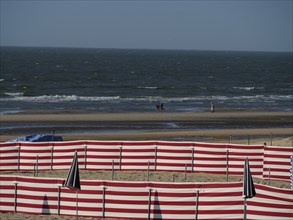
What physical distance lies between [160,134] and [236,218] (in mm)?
25842

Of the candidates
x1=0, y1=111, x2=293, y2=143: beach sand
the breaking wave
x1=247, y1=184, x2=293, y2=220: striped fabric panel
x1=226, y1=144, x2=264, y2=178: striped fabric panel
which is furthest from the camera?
the breaking wave

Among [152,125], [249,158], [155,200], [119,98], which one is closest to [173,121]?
[152,125]

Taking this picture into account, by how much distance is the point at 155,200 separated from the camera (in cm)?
2055

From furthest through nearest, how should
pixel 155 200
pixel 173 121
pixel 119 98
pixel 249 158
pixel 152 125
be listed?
pixel 119 98
pixel 173 121
pixel 152 125
pixel 249 158
pixel 155 200

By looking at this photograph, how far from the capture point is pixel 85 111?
204ft

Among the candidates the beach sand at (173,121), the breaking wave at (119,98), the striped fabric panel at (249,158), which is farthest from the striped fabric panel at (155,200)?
the breaking wave at (119,98)

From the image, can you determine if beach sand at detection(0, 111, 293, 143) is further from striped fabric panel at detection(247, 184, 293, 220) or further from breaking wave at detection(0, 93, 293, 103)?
striped fabric panel at detection(247, 184, 293, 220)

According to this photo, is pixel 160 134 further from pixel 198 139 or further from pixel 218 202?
pixel 218 202

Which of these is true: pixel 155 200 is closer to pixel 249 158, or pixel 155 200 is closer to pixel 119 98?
pixel 249 158

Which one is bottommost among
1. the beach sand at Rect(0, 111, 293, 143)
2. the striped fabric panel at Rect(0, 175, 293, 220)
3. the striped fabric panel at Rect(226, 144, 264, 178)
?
the striped fabric panel at Rect(0, 175, 293, 220)

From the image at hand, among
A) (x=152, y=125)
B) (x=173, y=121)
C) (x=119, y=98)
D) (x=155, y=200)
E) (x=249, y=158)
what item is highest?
(x=119, y=98)

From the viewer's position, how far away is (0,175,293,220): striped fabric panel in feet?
66.0

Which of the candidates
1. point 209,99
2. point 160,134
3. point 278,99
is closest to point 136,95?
point 209,99

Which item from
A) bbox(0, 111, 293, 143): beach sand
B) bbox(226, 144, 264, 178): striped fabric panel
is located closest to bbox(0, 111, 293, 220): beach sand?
bbox(0, 111, 293, 143): beach sand
